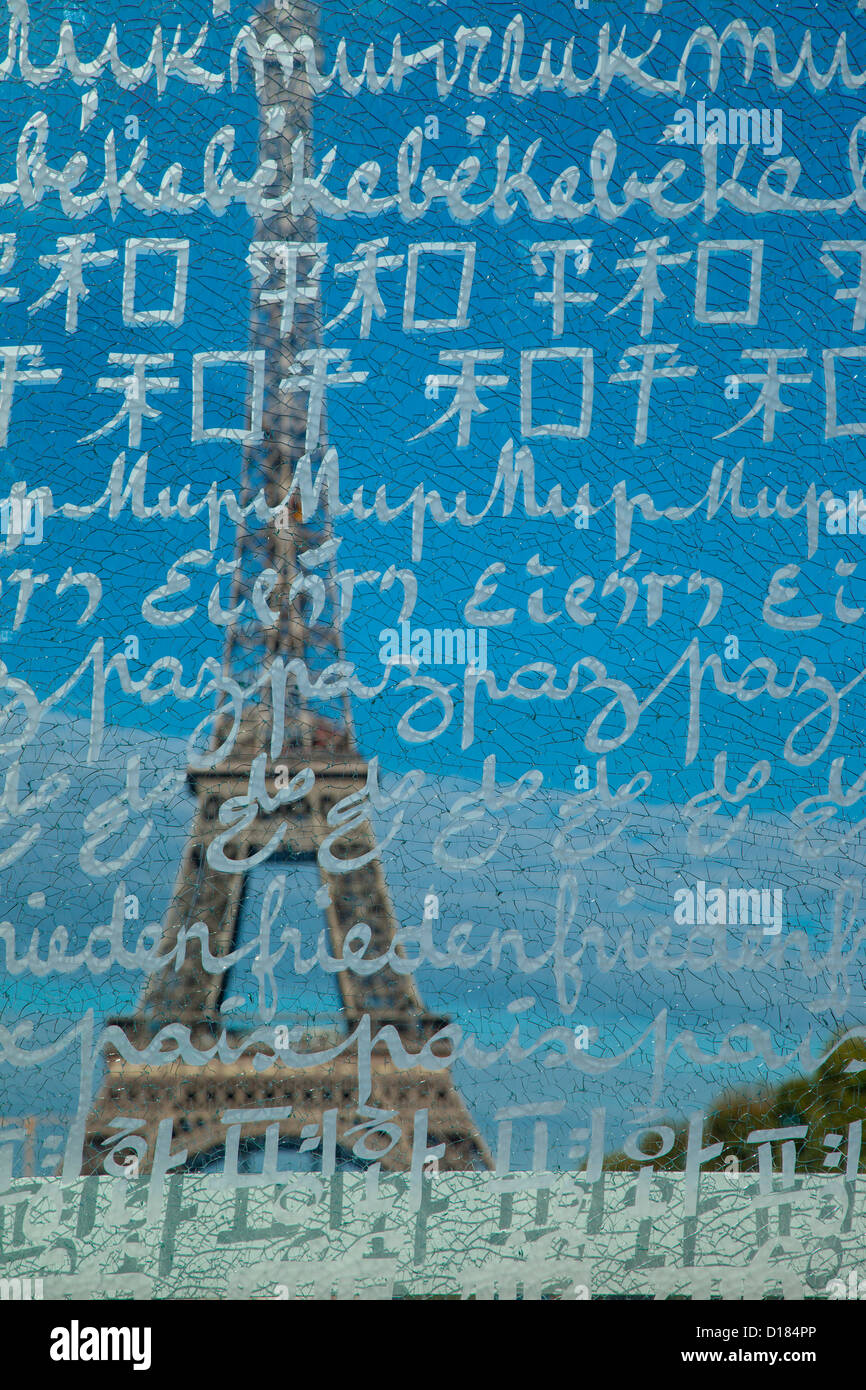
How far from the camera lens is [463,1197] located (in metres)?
2.78

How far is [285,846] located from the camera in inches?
111

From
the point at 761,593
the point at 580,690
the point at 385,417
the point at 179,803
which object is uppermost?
the point at 385,417

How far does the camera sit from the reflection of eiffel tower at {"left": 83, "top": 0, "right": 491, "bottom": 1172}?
274 cm

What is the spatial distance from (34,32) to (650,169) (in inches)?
53.1

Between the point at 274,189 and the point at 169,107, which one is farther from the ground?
the point at 169,107

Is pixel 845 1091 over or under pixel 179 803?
under

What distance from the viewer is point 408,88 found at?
2904 mm

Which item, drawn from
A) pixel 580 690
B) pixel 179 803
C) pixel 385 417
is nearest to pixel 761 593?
pixel 580 690

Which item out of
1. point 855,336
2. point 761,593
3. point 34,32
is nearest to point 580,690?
point 761,593

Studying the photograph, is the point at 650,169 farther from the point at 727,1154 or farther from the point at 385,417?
the point at 727,1154

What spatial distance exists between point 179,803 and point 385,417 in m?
0.91

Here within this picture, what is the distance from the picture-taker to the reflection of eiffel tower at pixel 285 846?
274cm

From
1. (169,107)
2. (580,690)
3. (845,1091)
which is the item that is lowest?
(845,1091)

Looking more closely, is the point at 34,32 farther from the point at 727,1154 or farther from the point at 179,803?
the point at 727,1154
